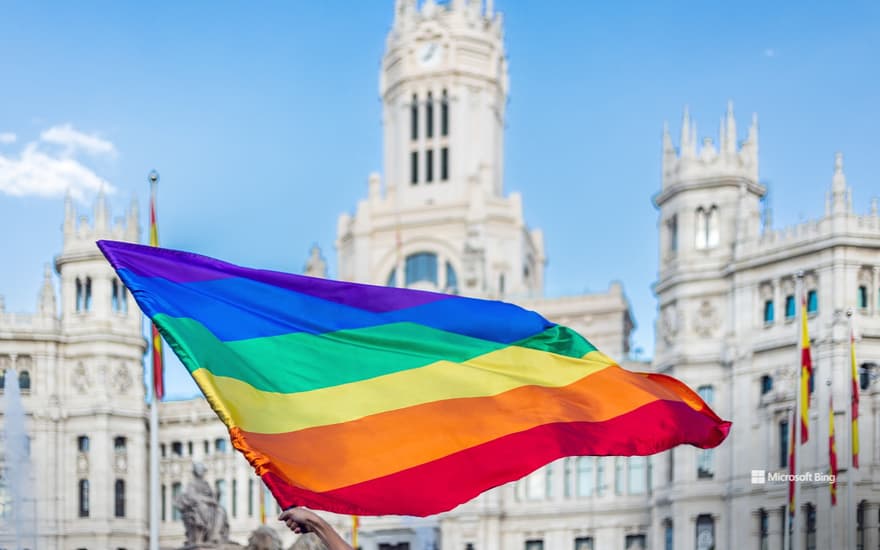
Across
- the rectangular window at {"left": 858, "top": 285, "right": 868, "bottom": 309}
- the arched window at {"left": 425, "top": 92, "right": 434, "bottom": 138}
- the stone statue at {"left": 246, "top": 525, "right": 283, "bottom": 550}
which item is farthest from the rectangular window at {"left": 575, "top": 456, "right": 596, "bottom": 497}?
the stone statue at {"left": 246, "top": 525, "right": 283, "bottom": 550}

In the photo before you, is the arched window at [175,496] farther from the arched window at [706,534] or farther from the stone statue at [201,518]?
the stone statue at [201,518]

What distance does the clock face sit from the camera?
88.2 metres

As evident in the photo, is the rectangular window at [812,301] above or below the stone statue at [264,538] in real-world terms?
above

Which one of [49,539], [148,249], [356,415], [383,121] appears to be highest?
[383,121]

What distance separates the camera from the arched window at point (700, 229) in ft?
229

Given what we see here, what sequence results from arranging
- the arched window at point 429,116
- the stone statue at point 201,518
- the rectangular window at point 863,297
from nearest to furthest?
the stone statue at point 201,518
the rectangular window at point 863,297
the arched window at point 429,116

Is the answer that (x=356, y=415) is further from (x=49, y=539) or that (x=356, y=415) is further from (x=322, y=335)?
(x=49, y=539)

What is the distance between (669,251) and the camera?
71375 millimetres

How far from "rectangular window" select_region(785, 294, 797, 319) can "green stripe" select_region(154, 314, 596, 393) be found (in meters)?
52.2

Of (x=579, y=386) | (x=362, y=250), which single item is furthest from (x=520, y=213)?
(x=579, y=386)

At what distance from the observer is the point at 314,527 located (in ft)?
30.7

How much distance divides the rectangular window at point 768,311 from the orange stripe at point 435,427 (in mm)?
52826

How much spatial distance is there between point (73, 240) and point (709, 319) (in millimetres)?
33854

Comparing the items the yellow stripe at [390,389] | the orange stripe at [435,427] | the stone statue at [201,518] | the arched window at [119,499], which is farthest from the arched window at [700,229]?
the yellow stripe at [390,389]
